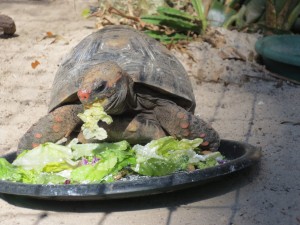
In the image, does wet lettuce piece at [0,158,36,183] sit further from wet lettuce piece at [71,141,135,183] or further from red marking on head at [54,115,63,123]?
red marking on head at [54,115,63,123]

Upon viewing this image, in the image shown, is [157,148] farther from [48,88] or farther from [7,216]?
[48,88]

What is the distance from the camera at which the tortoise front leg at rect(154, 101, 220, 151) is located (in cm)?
304

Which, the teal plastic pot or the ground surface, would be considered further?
the teal plastic pot

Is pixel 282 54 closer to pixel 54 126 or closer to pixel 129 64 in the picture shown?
pixel 129 64

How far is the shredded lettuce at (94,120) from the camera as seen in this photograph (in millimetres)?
2729

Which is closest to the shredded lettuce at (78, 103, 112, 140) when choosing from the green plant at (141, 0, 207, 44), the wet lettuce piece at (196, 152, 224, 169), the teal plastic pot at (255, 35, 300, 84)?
the wet lettuce piece at (196, 152, 224, 169)

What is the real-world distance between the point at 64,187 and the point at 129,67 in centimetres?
75

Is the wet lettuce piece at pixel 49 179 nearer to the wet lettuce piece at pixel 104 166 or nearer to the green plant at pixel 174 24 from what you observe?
the wet lettuce piece at pixel 104 166

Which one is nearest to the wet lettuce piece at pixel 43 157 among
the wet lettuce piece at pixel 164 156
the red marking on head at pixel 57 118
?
the red marking on head at pixel 57 118

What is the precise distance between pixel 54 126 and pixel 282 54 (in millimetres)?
2192

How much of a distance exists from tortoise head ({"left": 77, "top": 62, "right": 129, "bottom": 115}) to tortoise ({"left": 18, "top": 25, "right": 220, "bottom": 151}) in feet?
0.10

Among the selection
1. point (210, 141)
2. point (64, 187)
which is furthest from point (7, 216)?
point (210, 141)

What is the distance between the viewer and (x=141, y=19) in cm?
519

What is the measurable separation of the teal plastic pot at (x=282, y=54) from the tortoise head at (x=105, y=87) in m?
2.04
